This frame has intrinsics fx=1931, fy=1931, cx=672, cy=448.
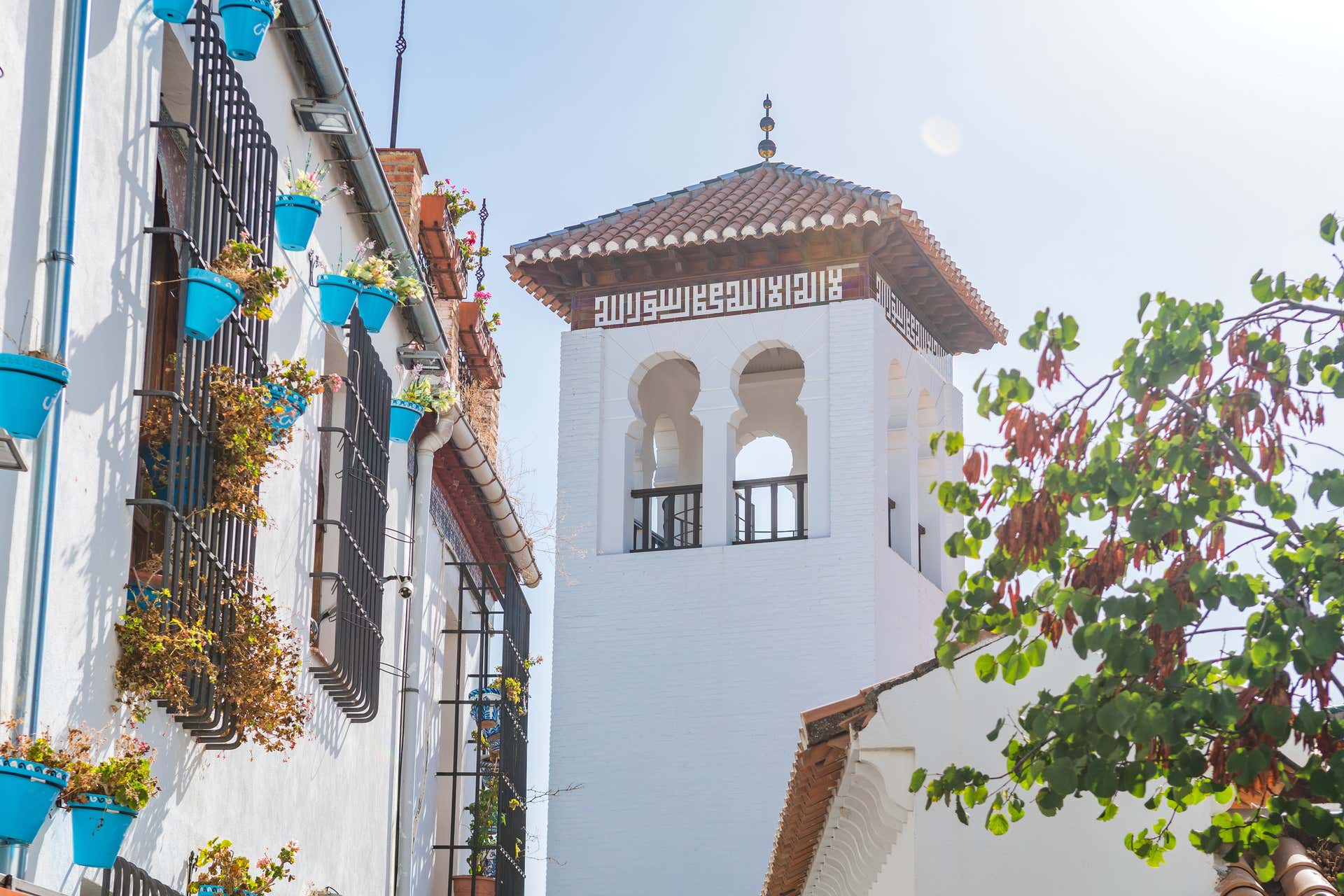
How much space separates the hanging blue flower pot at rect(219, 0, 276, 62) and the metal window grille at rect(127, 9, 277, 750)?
4.3 inches

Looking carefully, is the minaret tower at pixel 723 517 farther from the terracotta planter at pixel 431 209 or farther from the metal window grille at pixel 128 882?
the metal window grille at pixel 128 882

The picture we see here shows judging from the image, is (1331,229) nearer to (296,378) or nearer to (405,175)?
(296,378)

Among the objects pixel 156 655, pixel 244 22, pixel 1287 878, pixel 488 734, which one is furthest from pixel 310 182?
pixel 488 734

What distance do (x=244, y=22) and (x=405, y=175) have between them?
4784mm

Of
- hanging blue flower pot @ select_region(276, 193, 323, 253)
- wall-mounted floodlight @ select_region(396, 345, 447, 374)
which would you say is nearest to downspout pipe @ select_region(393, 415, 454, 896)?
wall-mounted floodlight @ select_region(396, 345, 447, 374)

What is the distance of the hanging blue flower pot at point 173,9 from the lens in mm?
6324

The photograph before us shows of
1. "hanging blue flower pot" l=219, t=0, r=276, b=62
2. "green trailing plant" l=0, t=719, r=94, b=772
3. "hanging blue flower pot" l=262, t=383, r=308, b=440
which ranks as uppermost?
"hanging blue flower pot" l=219, t=0, r=276, b=62

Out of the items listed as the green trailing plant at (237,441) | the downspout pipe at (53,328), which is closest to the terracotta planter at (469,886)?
the green trailing plant at (237,441)

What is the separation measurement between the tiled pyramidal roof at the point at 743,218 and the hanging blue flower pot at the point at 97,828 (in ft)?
47.0

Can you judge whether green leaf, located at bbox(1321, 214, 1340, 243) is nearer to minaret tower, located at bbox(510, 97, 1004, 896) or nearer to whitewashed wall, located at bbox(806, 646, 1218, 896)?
whitewashed wall, located at bbox(806, 646, 1218, 896)

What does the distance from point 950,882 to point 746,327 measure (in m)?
12.1

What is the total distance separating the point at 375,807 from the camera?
10289mm

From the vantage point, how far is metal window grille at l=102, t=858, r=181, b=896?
5.86 meters

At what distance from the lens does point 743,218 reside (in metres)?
19.5
